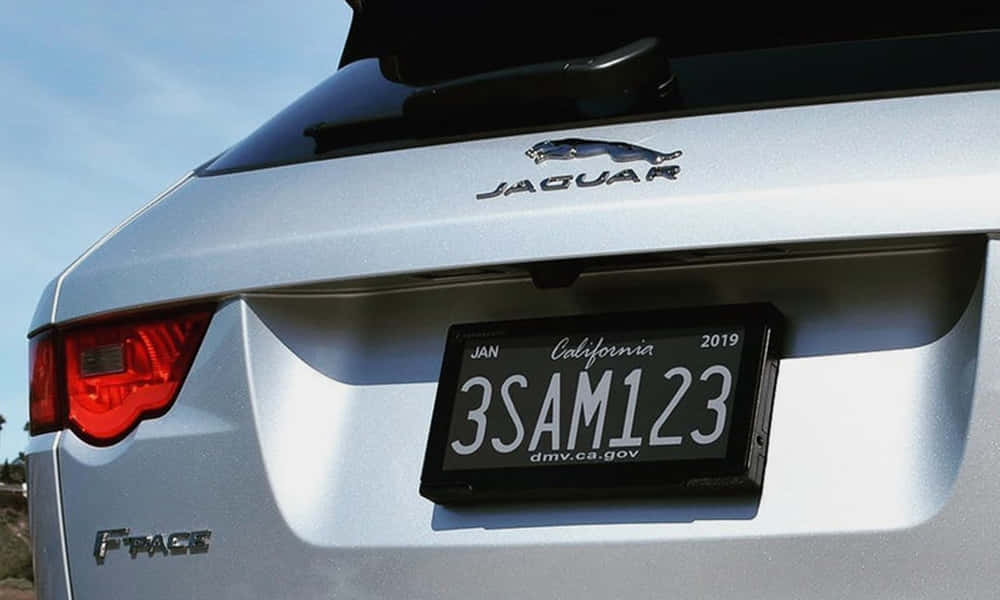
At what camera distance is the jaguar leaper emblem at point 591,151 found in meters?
2.22

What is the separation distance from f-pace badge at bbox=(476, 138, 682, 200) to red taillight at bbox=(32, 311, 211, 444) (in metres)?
0.53

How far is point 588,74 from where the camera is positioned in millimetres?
2346

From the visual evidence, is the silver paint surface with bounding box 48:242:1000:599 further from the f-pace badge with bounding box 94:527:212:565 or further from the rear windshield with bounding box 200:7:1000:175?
the rear windshield with bounding box 200:7:1000:175

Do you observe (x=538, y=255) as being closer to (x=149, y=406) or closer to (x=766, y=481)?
(x=766, y=481)

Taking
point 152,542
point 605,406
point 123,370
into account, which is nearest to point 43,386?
point 123,370

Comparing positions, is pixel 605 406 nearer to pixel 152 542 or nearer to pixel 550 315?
pixel 550 315

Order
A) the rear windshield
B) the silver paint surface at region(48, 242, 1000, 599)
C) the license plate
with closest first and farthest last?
the silver paint surface at region(48, 242, 1000, 599) < the license plate < the rear windshield

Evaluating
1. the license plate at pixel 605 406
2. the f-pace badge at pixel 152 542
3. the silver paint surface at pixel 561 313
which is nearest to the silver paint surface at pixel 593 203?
the silver paint surface at pixel 561 313

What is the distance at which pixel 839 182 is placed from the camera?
2088 millimetres

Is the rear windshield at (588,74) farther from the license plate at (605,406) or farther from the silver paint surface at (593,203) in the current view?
the license plate at (605,406)

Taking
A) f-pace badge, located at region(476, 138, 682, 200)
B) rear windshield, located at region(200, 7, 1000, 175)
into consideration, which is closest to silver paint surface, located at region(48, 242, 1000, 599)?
f-pace badge, located at region(476, 138, 682, 200)

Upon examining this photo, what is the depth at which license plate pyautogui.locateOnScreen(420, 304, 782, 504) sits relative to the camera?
2.12 meters

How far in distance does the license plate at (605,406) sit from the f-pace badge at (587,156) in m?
0.19

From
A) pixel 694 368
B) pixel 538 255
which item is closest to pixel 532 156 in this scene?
pixel 538 255
